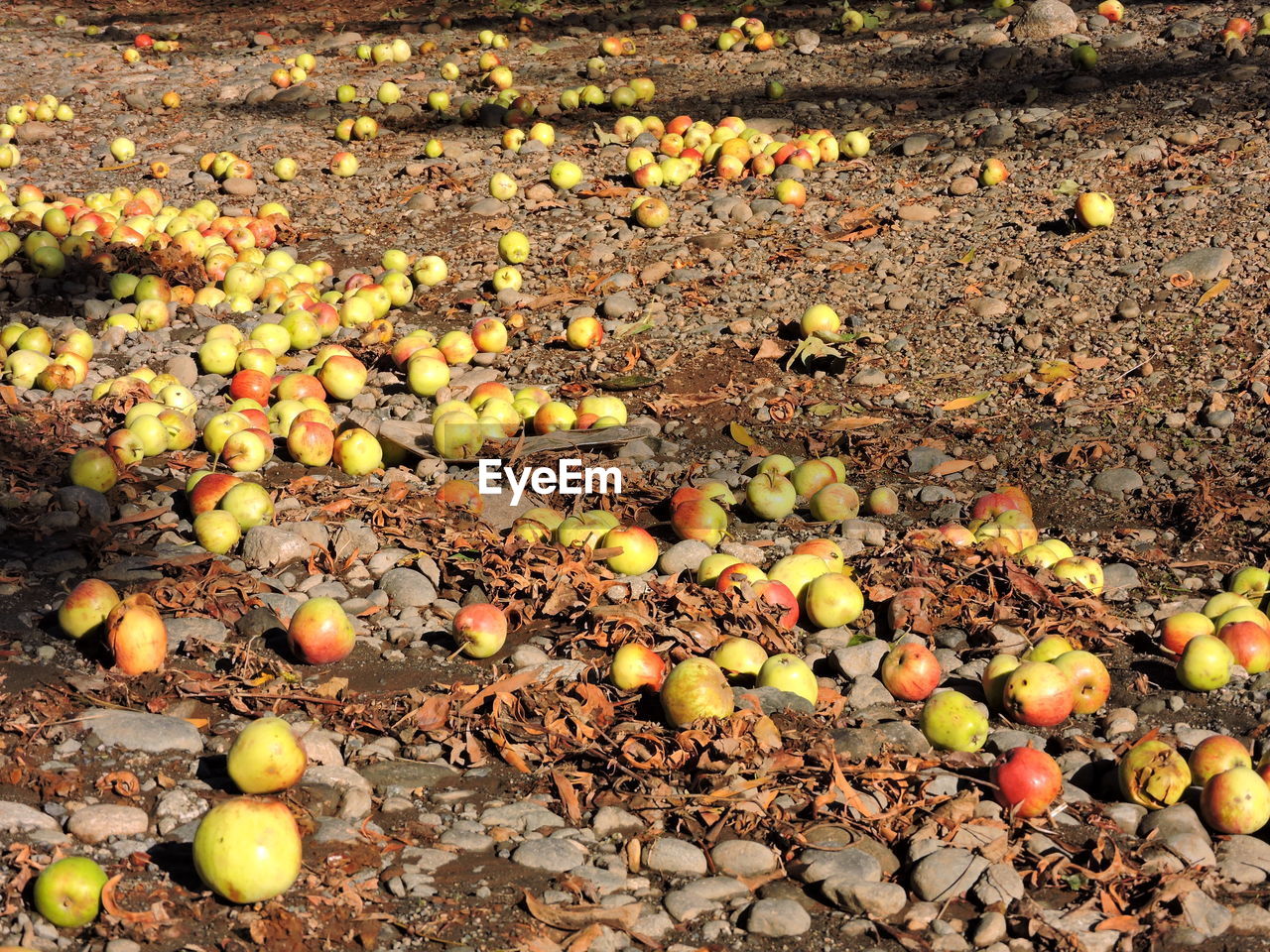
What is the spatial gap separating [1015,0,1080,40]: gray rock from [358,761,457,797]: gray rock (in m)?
9.47

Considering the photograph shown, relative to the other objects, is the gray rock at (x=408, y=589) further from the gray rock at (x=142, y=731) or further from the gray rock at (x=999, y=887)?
the gray rock at (x=999, y=887)

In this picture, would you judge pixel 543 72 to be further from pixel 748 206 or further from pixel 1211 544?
pixel 1211 544

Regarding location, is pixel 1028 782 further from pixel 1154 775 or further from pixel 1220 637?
pixel 1220 637

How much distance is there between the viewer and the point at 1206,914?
A: 10.7 feet

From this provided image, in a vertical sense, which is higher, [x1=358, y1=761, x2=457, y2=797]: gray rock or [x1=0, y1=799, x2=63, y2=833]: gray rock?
[x1=0, y1=799, x2=63, y2=833]: gray rock

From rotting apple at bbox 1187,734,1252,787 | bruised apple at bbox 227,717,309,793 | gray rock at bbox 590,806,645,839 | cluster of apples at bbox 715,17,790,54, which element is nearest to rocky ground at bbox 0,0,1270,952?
gray rock at bbox 590,806,645,839

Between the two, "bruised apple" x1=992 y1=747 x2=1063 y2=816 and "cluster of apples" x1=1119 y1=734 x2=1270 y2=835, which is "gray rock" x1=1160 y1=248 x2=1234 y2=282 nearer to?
"cluster of apples" x1=1119 y1=734 x2=1270 y2=835

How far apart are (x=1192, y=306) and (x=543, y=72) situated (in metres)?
7.15

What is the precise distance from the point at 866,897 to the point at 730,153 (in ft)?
23.1

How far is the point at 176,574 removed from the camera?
4.97 meters

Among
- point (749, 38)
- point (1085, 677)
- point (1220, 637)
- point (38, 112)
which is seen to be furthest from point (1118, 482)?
point (38, 112)

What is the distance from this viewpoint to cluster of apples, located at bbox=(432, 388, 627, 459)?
601 centimetres

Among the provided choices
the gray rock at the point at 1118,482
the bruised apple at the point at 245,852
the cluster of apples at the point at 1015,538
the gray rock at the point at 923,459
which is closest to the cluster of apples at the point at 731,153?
the gray rock at the point at 923,459

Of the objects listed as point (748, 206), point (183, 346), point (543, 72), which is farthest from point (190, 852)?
point (543, 72)
